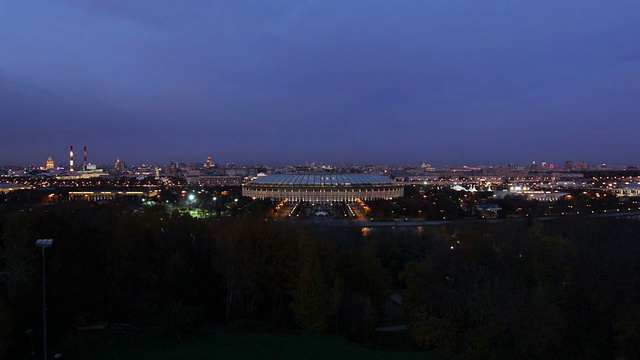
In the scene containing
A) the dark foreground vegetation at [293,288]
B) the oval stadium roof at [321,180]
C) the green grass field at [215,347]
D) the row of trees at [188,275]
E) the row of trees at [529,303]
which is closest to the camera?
the row of trees at [529,303]

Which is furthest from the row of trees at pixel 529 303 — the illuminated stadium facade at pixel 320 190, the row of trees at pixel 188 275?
the illuminated stadium facade at pixel 320 190

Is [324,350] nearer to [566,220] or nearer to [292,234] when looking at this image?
[292,234]

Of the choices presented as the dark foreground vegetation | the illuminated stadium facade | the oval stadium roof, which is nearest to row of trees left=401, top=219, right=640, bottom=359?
the dark foreground vegetation

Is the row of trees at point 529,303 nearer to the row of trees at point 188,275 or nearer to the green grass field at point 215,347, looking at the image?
the green grass field at point 215,347

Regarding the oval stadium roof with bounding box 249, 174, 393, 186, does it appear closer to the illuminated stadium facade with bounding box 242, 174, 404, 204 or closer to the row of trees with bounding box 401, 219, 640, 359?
the illuminated stadium facade with bounding box 242, 174, 404, 204

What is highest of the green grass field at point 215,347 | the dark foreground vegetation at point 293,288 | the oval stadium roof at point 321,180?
the oval stadium roof at point 321,180
